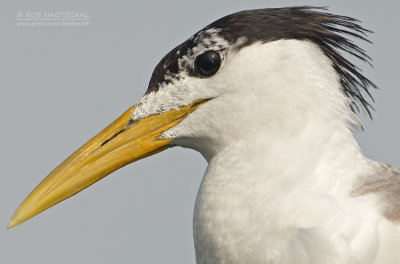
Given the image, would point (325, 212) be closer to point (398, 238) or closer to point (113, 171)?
point (398, 238)

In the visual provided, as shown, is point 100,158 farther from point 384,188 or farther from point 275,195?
point 384,188

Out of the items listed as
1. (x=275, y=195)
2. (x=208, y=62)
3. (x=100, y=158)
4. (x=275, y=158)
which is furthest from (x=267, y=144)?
(x=100, y=158)

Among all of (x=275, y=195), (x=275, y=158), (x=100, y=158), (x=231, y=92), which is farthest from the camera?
(x=100, y=158)

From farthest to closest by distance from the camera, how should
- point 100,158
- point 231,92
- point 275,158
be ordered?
point 100,158
point 231,92
point 275,158

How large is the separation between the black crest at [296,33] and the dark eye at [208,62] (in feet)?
0.48

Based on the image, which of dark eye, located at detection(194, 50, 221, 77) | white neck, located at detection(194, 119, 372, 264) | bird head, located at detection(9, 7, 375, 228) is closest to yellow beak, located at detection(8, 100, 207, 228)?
bird head, located at detection(9, 7, 375, 228)

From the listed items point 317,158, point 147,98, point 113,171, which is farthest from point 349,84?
point 113,171

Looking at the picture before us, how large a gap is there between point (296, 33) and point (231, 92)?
736 millimetres

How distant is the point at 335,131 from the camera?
532 cm

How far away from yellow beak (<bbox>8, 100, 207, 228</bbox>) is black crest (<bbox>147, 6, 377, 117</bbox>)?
0.35m

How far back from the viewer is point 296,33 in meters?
5.57

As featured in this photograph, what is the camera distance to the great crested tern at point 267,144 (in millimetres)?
4914

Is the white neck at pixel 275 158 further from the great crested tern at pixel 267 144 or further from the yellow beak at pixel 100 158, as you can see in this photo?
the yellow beak at pixel 100 158

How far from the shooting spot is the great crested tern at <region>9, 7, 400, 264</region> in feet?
16.1
